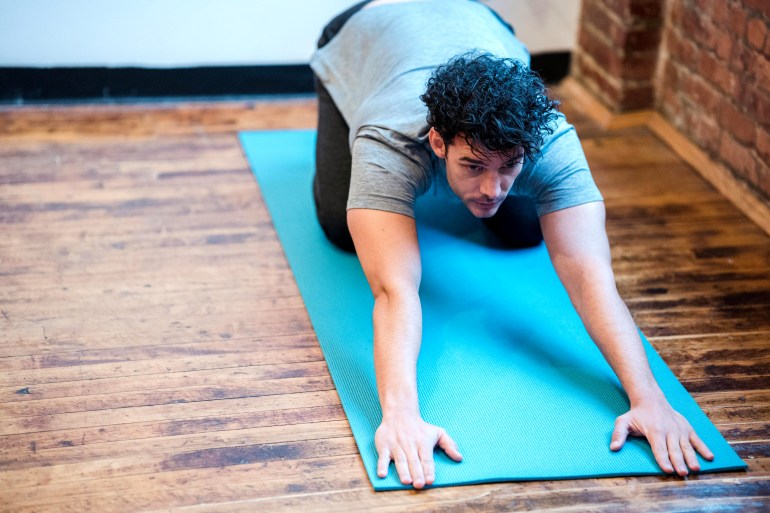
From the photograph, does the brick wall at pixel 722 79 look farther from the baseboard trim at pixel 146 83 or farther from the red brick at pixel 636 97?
the baseboard trim at pixel 146 83

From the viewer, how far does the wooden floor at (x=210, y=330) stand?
1761 mm

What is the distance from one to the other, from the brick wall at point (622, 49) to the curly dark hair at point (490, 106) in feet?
4.95

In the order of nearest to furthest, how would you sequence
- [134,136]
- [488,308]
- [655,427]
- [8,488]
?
[8,488] → [655,427] → [488,308] → [134,136]

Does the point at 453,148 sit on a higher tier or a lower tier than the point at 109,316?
higher

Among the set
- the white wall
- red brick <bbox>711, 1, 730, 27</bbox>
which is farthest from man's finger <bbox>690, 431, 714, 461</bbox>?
the white wall

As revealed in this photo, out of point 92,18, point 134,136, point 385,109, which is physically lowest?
point 134,136

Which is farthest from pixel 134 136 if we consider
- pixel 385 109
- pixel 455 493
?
pixel 455 493

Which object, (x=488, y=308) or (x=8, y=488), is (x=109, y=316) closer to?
(x=8, y=488)

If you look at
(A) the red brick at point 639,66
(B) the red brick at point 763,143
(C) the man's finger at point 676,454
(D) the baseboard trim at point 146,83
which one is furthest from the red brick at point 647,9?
(C) the man's finger at point 676,454

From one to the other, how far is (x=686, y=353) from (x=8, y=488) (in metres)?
1.55

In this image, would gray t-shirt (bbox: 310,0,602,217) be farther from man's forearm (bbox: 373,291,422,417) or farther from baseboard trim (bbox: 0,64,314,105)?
baseboard trim (bbox: 0,64,314,105)

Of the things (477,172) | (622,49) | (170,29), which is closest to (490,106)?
(477,172)

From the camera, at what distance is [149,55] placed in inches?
135

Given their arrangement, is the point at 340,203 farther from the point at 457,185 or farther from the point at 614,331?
the point at 614,331
